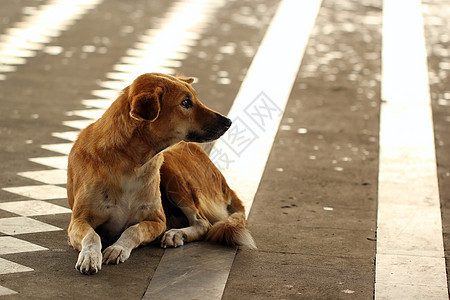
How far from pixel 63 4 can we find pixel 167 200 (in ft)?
32.0

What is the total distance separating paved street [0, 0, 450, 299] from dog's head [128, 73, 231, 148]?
0.86 m

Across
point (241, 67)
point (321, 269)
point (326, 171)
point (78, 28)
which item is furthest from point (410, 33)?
point (321, 269)

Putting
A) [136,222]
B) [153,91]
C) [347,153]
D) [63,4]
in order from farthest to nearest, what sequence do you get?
[63,4]
[347,153]
[136,222]
[153,91]

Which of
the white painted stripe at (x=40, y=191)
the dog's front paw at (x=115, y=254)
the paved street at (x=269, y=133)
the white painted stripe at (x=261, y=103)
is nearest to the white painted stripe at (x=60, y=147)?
the paved street at (x=269, y=133)

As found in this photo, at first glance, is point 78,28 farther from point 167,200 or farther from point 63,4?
point 167,200

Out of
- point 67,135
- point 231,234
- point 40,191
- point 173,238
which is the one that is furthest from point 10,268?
point 67,135

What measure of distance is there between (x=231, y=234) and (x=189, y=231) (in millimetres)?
308

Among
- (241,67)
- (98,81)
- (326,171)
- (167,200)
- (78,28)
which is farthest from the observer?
(78,28)

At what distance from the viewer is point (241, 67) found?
1159 cm

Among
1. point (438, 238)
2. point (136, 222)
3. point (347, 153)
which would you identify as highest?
point (136, 222)

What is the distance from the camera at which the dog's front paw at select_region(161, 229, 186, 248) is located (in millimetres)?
5840

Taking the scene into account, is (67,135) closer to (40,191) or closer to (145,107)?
(40,191)

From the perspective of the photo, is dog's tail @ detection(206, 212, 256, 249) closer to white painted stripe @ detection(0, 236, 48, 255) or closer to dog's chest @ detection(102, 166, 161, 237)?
dog's chest @ detection(102, 166, 161, 237)

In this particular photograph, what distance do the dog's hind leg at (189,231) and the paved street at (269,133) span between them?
0.07 metres
